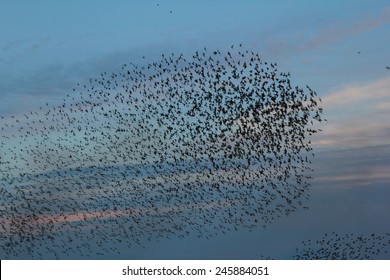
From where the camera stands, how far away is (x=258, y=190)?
4244cm

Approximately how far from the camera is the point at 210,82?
140ft

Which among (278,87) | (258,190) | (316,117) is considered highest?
(278,87)
